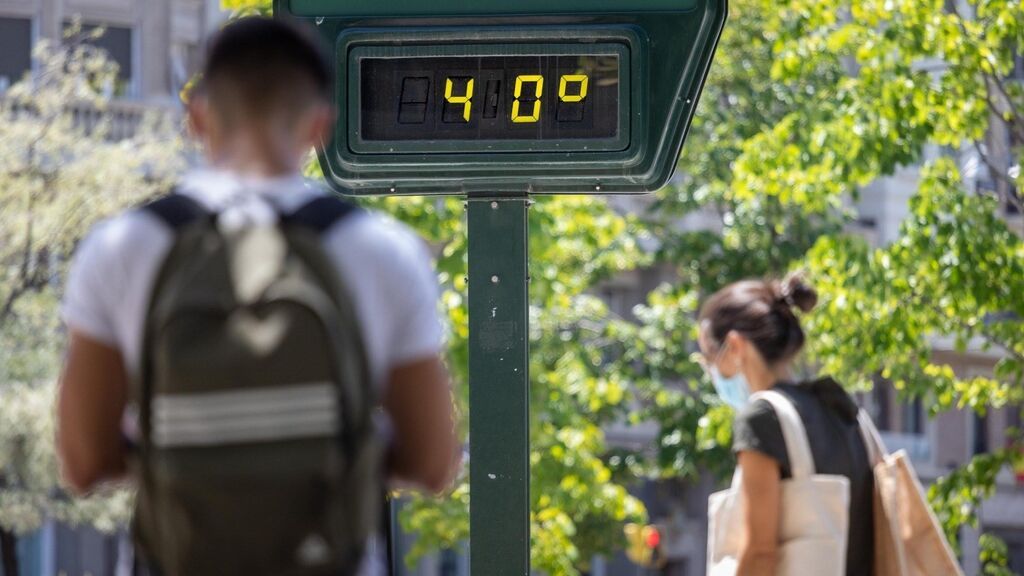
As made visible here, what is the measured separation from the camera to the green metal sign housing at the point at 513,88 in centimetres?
527

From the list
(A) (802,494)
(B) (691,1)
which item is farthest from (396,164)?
(A) (802,494)

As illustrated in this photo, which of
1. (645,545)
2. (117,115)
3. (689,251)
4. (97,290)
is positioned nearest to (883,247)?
(689,251)

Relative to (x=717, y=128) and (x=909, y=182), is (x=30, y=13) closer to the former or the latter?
(x=717, y=128)

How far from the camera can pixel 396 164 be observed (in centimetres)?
530

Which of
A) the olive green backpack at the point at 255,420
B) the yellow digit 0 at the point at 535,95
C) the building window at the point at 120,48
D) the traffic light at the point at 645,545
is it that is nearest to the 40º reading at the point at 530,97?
the yellow digit 0 at the point at 535,95

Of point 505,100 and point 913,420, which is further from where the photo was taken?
point 913,420

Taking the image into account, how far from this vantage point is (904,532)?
4.71 m

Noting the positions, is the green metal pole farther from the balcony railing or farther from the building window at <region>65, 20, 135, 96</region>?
the building window at <region>65, 20, 135, 96</region>

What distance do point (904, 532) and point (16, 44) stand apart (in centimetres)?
2908

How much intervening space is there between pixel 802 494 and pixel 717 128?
18.5 metres

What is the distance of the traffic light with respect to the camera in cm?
2345

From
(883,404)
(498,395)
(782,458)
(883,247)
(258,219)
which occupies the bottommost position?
(883,404)

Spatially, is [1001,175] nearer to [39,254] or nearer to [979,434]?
[39,254]

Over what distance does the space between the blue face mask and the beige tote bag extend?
1.21 feet
